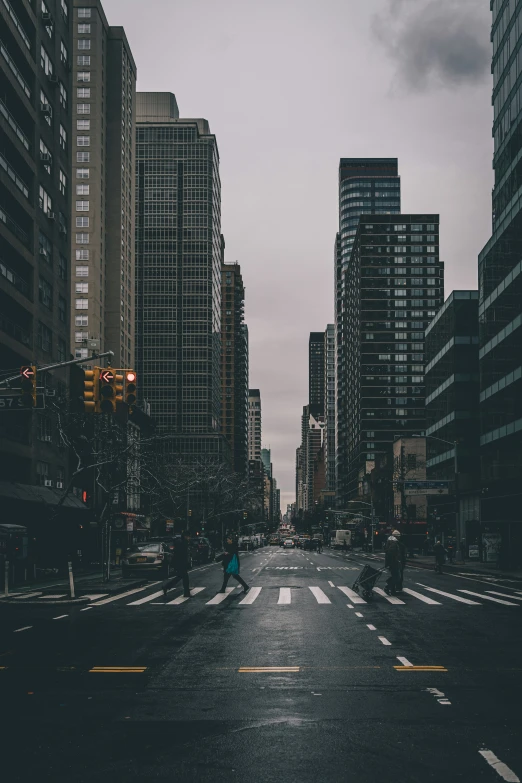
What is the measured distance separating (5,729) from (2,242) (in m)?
43.8

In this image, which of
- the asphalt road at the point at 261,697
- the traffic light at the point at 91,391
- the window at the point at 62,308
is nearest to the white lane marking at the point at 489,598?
the asphalt road at the point at 261,697

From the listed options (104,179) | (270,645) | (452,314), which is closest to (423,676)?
(270,645)

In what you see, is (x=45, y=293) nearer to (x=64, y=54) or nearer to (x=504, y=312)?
(x=64, y=54)

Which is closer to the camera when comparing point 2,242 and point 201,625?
point 201,625

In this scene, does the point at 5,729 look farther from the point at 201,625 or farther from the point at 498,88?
the point at 498,88

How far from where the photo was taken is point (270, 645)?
1566cm

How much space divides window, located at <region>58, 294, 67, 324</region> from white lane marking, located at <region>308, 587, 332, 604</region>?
1467 inches

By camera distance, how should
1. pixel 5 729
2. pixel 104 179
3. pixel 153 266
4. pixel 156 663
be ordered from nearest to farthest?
pixel 5 729 → pixel 156 663 → pixel 104 179 → pixel 153 266

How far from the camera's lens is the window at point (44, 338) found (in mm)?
55997

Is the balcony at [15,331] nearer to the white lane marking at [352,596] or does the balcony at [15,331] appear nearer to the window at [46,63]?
the window at [46,63]

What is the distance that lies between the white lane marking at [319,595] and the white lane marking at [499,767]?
56.7 feet

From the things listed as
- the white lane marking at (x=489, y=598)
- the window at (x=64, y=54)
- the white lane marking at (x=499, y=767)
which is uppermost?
the window at (x=64, y=54)

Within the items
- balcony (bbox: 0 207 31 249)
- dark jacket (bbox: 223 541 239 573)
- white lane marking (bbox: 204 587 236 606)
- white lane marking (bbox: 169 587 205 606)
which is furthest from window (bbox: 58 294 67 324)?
dark jacket (bbox: 223 541 239 573)

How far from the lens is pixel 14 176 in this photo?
169 feet
